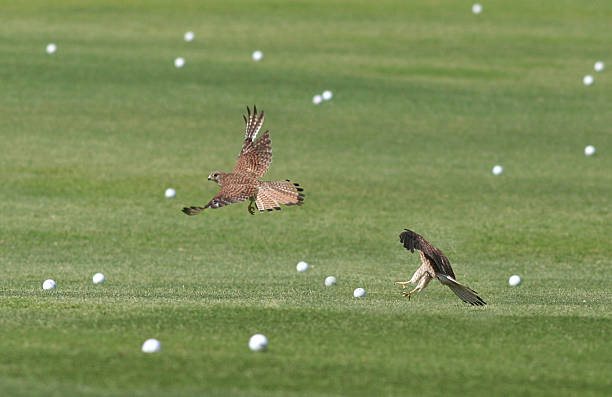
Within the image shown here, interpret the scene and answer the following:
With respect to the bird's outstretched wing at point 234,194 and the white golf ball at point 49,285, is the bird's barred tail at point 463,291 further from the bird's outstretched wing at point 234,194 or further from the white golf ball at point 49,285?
the white golf ball at point 49,285

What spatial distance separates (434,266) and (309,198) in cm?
960

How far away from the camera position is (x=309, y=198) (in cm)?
2220

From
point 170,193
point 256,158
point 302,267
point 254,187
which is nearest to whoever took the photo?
point 254,187

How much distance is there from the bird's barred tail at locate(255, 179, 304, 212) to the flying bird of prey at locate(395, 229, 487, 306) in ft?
4.80

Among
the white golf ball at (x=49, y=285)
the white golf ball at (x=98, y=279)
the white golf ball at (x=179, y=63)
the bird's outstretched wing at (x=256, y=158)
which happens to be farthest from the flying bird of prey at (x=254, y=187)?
the white golf ball at (x=179, y=63)

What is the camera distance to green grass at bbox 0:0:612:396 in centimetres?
1004

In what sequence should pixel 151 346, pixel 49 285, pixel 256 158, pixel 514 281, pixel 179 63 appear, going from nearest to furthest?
pixel 151 346 < pixel 256 158 < pixel 49 285 < pixel 514 281 < pixel 179 63

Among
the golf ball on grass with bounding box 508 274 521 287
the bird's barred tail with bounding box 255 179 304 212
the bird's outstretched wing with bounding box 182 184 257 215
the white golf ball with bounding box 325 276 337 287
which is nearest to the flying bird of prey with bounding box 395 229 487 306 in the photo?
the bird's barred tail with bounding box 255 179 304 212

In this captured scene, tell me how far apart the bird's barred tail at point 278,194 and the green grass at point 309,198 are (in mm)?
1211

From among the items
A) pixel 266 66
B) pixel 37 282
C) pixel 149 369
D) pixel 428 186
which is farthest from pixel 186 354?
pixel 266 66

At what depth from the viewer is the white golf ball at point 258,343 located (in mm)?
10109

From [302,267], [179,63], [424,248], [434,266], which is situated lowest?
[434,266]

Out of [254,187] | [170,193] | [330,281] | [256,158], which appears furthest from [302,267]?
[170,193]

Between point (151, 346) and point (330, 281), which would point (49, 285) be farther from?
point (151, 346)
